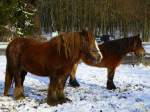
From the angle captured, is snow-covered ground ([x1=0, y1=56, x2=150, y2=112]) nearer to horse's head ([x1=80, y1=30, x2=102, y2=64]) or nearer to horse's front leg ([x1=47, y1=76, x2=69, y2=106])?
horse's front leg ([x1=47, y1=76, x2=69, y2=106])

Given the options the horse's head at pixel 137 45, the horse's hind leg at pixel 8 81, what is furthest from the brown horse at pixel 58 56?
the horse's head at pixel 137 45

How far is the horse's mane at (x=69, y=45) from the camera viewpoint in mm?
8148

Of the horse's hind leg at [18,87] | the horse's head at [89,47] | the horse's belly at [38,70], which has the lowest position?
the horse's hind leg at [18,87]

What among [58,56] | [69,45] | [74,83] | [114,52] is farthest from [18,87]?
[114,52]

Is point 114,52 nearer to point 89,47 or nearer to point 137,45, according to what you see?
point 137,45

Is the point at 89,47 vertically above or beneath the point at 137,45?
above

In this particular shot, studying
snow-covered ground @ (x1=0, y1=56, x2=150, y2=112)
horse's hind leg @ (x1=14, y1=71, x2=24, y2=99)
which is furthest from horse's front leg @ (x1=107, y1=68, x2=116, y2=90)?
horse's hind leg @ (x1=14, y1=71, x2=24, y2=99)

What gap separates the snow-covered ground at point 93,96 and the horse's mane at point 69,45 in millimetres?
1067

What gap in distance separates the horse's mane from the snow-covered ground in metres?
1.07

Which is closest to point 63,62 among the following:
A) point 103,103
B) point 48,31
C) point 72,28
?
point 103,103

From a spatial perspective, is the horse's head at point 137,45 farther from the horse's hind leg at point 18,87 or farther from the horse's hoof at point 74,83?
the horse's hind leg at point 18,87

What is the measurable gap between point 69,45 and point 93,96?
1806mm

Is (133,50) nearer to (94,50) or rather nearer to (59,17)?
(94,50)

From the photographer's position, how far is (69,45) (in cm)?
816
